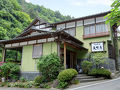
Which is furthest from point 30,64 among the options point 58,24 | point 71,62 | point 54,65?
point 58,24

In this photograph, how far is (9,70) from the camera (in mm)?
10430

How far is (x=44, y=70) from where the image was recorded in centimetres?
845

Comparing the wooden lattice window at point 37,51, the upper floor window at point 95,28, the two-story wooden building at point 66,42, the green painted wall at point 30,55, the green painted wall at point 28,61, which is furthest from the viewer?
the upper floor window at point 95,28

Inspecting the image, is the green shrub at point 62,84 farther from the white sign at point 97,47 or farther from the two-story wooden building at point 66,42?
the white sign at point 97,47

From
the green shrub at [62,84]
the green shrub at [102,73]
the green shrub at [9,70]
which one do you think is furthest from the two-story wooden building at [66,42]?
the green shrub at [62,84]

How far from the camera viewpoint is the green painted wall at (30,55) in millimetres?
9841

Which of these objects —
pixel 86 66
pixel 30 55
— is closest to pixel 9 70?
pixel 30 55

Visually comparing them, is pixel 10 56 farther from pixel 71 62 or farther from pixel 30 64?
pixel 71 62

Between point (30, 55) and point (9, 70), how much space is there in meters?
2.22

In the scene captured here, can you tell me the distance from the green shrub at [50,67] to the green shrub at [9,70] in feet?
10.6

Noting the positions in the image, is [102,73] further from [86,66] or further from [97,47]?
[97,47]

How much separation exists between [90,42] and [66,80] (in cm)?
712

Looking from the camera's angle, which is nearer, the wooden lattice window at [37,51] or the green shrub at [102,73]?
the green shrub at [102,73]

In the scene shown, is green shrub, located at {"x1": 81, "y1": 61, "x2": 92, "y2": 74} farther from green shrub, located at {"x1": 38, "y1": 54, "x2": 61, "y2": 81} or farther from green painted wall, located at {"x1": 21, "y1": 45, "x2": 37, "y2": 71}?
green painted wall, located at {"x1": 21, "y1": 45, "x2": 37, "y2": 71}
